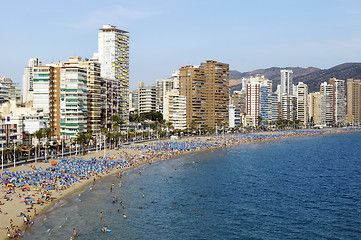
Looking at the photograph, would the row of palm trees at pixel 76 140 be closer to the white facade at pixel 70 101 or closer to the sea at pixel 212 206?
the white facade at pixel 70 101

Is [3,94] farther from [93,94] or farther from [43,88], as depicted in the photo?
[93,94]

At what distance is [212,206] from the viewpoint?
70.1 meters

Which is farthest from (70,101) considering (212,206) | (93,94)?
(212,206)

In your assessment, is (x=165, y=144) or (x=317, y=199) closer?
Result: (x=317, y=199)

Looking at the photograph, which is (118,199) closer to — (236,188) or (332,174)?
(236,188)

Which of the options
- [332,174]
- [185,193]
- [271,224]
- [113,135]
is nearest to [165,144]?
[113,135]

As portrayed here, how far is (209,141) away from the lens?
190 meters

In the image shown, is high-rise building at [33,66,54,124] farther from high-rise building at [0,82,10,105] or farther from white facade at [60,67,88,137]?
high-rise building at [0,82,10,105]

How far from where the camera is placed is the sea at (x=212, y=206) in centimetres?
5594

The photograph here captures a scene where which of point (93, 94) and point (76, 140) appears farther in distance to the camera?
point (93, 94)

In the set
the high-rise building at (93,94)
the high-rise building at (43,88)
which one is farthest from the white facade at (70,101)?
Answer: the high-rise building at (93,94)

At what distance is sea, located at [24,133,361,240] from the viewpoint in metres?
55.9

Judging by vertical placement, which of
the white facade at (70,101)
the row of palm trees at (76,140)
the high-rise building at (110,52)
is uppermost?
the high-rise building at (110,52)

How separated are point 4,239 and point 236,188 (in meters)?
50.3
